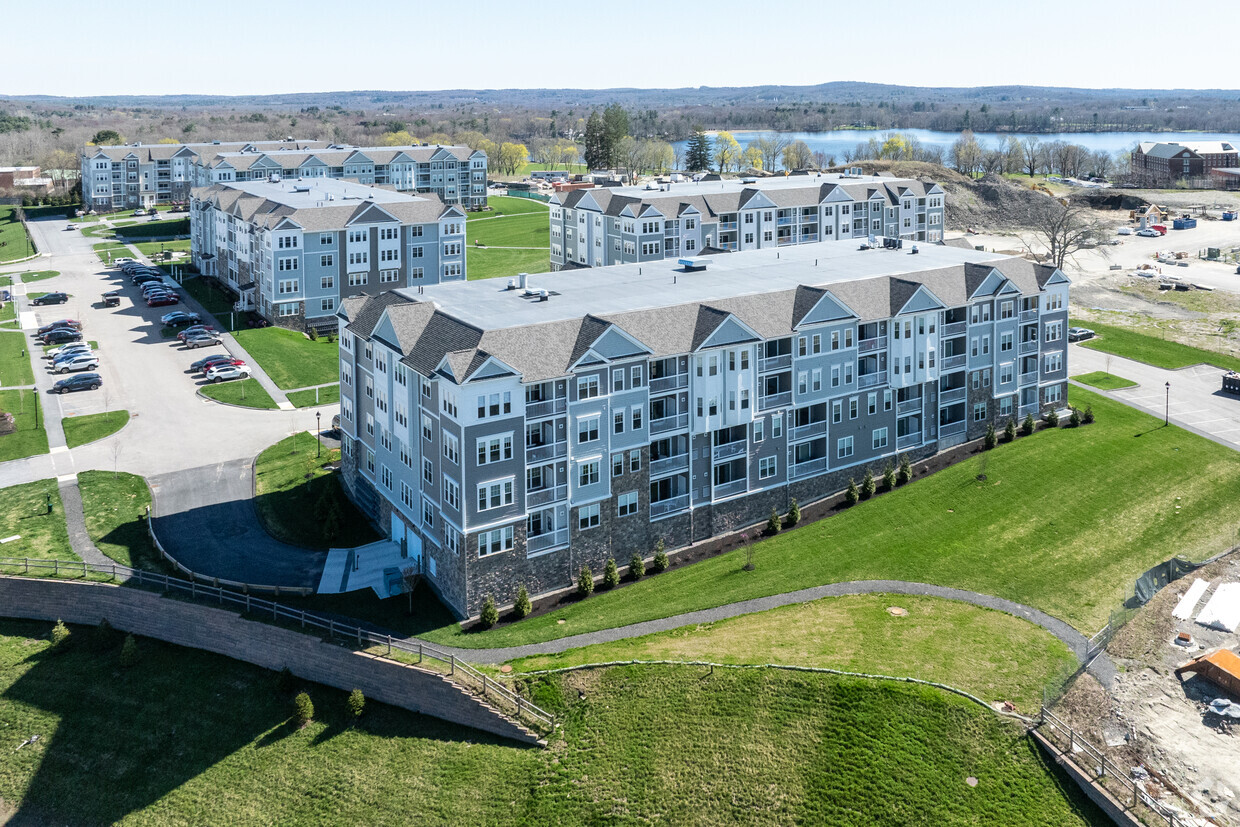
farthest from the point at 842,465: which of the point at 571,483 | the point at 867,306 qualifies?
the point at 571,483

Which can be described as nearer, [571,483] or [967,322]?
[571,483]

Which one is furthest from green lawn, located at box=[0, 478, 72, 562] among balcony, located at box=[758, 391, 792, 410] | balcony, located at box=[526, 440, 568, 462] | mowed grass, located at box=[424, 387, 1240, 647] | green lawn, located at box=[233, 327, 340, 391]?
balcony, located at box=[758, 391, 792, 410]

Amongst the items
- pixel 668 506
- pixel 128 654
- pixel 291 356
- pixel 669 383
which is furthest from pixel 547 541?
pixel 291 356

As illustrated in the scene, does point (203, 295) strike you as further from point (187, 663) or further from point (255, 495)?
point (187, 663)

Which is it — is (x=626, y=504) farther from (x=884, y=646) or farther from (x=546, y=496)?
(x=884, y=646)

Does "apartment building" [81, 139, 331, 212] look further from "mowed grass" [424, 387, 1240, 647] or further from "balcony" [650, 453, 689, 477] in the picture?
"mowed grass" [424, 387, 1240, 647]

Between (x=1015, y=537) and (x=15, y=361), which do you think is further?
(x=15, y=361)
